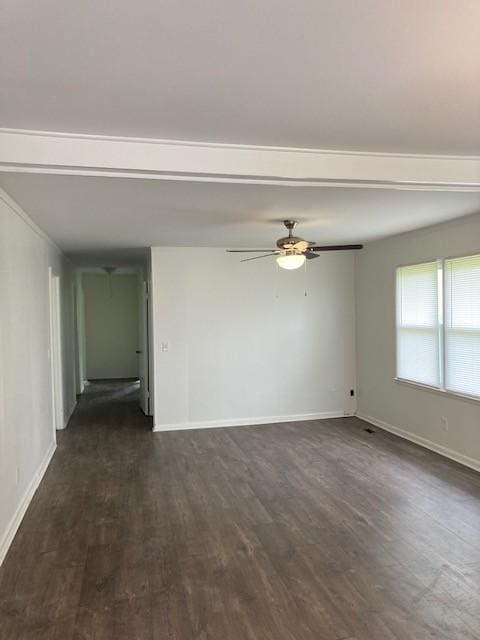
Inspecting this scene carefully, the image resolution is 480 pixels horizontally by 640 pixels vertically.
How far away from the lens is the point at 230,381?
21.3ft

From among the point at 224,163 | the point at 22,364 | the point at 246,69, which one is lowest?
the point at 22,364

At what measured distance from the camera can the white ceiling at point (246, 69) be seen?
4.85 ft

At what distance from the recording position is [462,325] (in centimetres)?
470

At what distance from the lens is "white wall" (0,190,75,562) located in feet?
10.4

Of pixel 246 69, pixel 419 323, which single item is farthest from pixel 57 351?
pixel 246 69

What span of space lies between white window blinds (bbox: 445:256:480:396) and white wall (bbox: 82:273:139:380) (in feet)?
25.3

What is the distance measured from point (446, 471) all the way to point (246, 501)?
202 cm

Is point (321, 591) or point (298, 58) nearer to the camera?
point (298, 58)

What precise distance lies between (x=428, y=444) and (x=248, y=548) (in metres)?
2.95

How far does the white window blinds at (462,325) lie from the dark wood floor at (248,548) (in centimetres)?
86

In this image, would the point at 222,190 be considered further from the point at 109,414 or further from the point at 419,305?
the point at 109,414

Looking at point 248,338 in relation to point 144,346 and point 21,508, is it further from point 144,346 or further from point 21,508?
point 21,508

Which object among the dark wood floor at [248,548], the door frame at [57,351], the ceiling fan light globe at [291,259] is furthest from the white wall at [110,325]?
the ceiling fan light globe at [291,259]

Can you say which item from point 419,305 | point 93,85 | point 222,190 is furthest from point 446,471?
point 93,85
